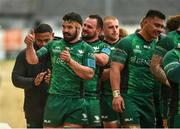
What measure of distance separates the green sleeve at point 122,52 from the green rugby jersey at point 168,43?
0.72 meters

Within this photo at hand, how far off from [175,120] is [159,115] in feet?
8.47

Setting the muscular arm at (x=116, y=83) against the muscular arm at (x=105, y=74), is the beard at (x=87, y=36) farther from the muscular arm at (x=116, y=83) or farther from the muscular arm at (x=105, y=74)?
the muscular arm at (x=116, y=83)

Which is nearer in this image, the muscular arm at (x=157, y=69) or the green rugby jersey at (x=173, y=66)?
the green rugby jersey at (x=173, y=66)

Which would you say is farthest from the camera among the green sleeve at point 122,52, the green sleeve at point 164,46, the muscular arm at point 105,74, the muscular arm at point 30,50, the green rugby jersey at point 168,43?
the muscular arm at point 105,74

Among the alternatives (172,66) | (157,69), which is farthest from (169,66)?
(157,69)

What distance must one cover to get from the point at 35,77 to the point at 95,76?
52.3 inches

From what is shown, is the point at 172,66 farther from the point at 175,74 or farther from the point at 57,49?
the point at 57,49

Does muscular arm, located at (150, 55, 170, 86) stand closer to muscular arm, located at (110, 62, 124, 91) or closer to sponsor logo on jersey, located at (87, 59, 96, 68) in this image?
muscular arm, located at (110, 62, 124, 91)

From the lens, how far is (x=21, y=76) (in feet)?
38.5

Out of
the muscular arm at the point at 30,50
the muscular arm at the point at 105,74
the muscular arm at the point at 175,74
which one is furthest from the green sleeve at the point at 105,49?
the muscular arm at the point at 175,74

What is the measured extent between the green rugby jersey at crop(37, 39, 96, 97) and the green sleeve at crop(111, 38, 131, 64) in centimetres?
42

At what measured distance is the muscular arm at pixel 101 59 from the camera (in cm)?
1098

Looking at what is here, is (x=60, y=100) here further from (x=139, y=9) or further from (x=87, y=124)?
(x=139, y=9)

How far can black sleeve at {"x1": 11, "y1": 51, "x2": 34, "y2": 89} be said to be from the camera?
11453mm
